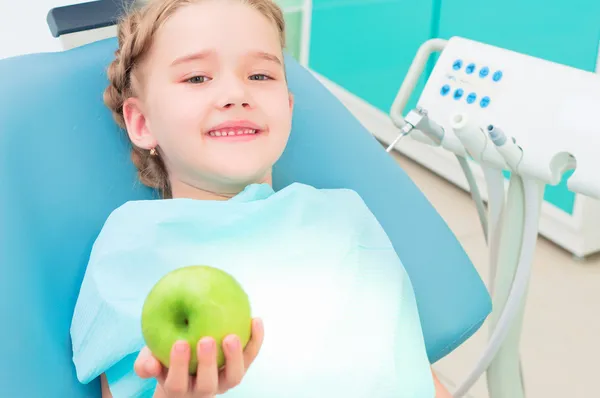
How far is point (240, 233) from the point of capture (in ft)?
3.50

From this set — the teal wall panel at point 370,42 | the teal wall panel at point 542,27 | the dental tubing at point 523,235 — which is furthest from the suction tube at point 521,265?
the teal wall panel at point 370,42

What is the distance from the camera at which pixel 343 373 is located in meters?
0.98

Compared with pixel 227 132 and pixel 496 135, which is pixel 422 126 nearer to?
pixel 496 135

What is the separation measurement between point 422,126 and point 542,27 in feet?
4.05

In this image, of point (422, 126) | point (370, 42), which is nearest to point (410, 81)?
point (422, 126)

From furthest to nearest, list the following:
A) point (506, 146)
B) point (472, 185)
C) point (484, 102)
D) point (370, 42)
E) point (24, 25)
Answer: point (370, 42)
point (24, 25)
point (472, 185)
point (484, 102)
point (506, 146)

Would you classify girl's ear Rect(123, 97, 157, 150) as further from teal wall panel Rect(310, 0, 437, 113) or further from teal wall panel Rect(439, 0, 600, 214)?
teal wall panel Rect(310, 0, 437, 113)

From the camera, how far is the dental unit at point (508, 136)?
3.64 ft

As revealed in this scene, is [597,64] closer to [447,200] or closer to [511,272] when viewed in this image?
[447,200]

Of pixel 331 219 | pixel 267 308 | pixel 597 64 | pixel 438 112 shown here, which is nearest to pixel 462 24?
pixel 597 64

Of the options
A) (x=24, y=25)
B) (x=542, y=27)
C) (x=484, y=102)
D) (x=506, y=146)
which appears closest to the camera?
(x=506, y=146)

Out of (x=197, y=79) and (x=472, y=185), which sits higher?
(x=197, y=79)

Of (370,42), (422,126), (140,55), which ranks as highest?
(140,55)

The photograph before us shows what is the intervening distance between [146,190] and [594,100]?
0.71 meters
